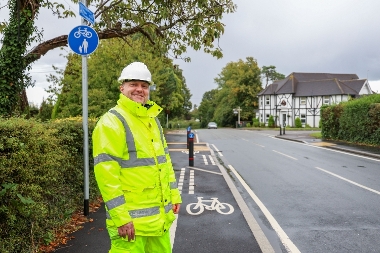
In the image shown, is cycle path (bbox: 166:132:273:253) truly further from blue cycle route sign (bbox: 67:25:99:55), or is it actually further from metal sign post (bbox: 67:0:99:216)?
blue cycle route sign (bbox: 67:25:99:55)

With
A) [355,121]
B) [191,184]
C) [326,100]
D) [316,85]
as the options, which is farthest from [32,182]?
[316,85]

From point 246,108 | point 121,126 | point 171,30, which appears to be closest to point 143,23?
point 171,30

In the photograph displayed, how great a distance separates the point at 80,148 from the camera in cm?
661

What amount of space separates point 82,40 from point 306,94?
6072 centimetres

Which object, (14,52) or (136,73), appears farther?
(14,52)

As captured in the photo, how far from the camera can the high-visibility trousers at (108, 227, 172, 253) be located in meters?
2.78

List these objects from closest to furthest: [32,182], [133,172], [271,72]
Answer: [133,172]
[32,182]
[271,72]

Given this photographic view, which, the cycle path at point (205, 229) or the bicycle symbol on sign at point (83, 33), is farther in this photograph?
the bicycle symbol on sign at point (83, 33)

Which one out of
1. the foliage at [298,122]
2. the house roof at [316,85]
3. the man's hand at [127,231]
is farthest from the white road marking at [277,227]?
the house roof at [316,85]

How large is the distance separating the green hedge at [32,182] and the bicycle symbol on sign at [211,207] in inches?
88.2

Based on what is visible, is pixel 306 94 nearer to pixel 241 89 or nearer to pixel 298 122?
pixel 298 122

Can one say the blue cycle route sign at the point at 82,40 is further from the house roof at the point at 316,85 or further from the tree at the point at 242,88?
the tree at the point at 242,88

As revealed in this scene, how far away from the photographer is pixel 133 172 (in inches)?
111

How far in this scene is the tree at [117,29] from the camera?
9.46 meters
